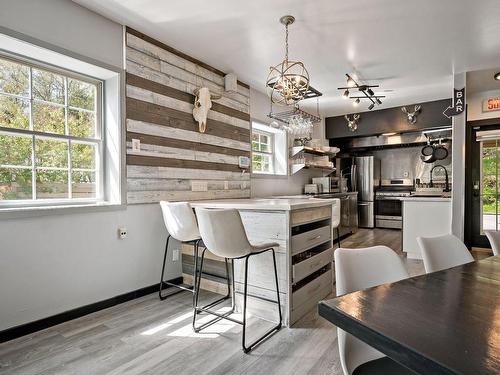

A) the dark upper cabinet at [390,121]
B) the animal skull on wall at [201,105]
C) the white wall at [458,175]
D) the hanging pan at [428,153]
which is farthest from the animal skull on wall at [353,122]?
the animal skull on wall at [201,105]

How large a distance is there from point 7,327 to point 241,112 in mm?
3564

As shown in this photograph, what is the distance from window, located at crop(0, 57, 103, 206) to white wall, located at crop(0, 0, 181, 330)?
0.91 feet

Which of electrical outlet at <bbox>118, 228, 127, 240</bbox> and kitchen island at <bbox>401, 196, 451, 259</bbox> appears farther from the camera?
kitchen island at <bbox>401, 196, 451, 259</bbox>

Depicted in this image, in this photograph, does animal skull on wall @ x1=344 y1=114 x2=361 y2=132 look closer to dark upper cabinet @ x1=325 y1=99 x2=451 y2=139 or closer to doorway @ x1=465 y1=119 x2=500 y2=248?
dark upper cabinet @ x1=325 y1=99 x2=451 y2=139

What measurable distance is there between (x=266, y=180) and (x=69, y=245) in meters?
3.19

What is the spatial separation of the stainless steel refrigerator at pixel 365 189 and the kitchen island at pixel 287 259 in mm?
4960

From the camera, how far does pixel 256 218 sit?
2496 mm

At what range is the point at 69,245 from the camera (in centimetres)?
246

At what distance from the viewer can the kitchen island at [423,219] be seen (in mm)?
4355

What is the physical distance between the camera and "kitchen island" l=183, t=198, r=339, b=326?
7.63 ft

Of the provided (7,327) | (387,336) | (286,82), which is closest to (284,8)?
(286,82)

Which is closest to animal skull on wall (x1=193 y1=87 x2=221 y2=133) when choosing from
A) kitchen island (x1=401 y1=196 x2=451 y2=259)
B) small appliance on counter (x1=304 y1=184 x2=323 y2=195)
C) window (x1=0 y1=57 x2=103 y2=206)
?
window (x1=0 y1=57 x2=103 y2=206)

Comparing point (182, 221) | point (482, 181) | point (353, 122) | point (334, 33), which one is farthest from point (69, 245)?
point (482, 181)

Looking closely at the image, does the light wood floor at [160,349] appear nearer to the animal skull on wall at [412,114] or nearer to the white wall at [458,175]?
the white wall at [458,175]
